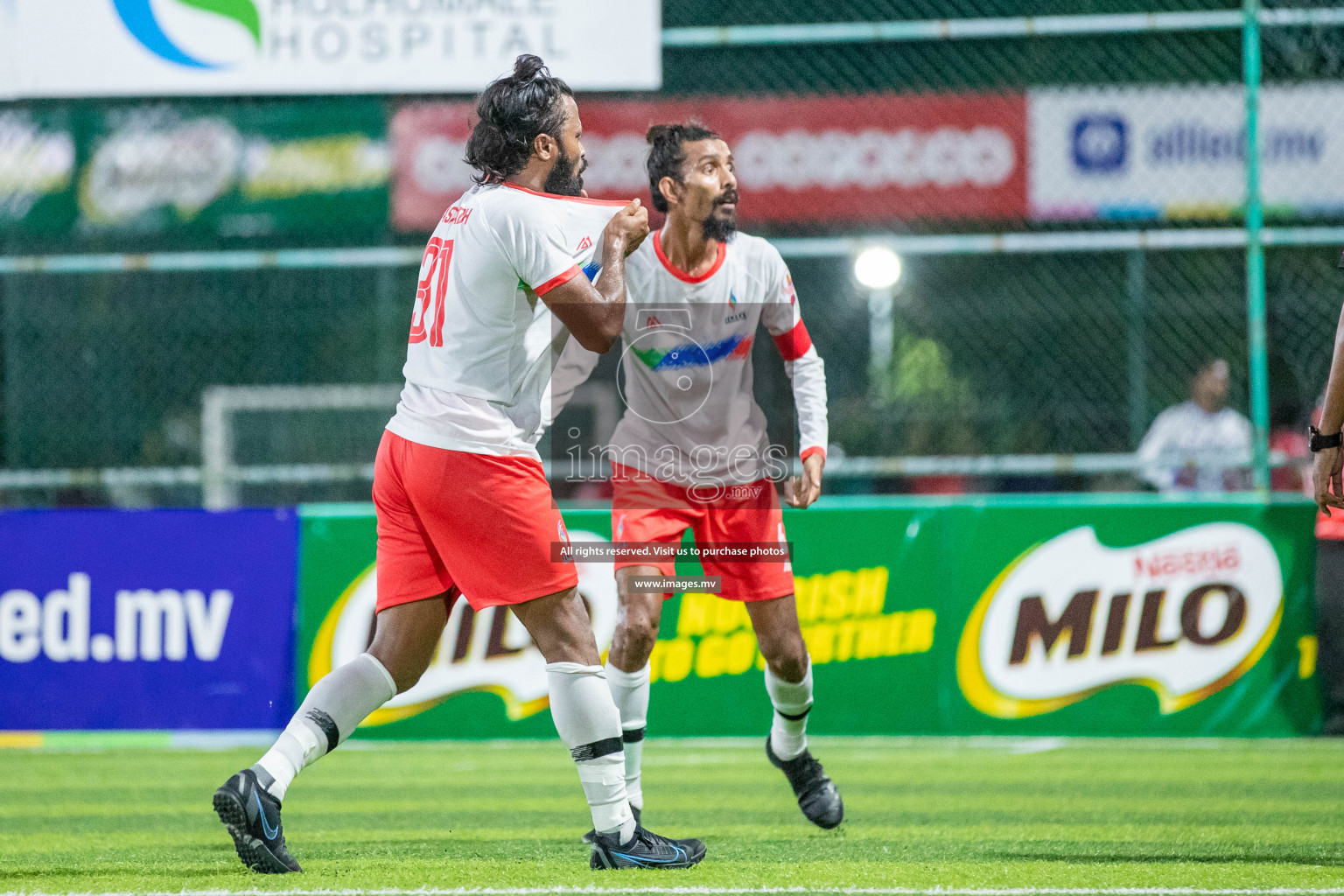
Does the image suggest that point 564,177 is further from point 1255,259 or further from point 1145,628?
point 1255,259

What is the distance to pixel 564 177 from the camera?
418 centimetres

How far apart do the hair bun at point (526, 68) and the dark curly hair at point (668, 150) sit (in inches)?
43.5

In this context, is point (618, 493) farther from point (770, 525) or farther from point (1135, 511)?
point (1135, 511)

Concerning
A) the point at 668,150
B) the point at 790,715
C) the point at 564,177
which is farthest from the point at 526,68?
the point at 790,715

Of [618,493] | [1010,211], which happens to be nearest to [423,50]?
[1010,211]

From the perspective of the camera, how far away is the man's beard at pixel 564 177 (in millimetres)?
4145

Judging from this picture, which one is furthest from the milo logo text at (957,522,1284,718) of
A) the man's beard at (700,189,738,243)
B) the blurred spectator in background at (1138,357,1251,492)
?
the man's beard at (700,189,738,243)

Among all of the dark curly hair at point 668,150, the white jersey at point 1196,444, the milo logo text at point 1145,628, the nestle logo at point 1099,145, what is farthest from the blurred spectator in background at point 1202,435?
the dark curly hair at point 668,150

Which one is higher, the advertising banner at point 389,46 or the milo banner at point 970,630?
the advertising banner at point 389,46

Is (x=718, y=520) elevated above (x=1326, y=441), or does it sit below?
below

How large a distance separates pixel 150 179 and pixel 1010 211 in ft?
17.0

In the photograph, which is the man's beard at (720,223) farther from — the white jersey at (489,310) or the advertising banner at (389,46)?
the advertising banner at (389,46)

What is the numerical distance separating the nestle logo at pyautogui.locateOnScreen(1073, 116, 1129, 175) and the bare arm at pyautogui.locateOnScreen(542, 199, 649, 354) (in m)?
5.09

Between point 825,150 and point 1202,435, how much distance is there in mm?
2994
